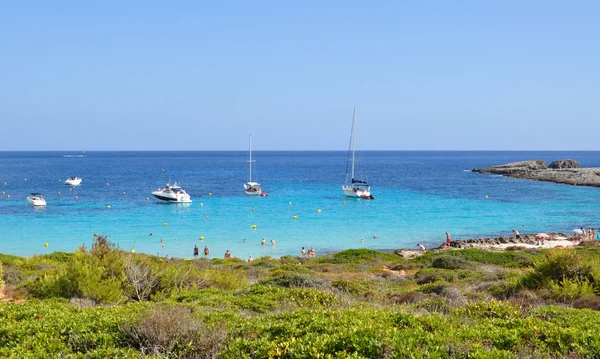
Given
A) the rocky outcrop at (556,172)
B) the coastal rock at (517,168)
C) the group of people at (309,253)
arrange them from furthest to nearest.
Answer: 1. the coastal rock at (517,168)
2. the rocky outcrop at (556,172)
3. the group of people at (309,253)

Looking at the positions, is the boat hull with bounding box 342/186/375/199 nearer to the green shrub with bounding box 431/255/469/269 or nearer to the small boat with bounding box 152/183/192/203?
the small boat with bounding box 152/183/192/203

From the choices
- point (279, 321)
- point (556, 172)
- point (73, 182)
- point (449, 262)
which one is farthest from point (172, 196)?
point (556, 172)

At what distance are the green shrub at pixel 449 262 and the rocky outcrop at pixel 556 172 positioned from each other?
67.5 metres

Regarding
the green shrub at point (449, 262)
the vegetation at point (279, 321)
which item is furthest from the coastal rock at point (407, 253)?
the vegetation at point (279, 321)

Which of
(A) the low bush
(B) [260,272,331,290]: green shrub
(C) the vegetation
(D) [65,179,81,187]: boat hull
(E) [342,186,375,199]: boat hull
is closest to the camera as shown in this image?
(C) the vegetation

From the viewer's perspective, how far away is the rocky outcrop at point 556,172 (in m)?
85.0

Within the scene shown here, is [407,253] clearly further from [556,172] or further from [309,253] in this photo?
[556,172]

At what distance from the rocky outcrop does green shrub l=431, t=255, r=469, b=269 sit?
67496mm

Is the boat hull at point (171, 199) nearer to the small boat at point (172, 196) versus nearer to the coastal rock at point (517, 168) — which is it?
the small boat at point (172, 196)

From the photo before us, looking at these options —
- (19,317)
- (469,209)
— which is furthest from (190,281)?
(469,209)

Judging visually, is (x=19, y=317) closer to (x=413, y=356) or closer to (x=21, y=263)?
(x=413, y=356)

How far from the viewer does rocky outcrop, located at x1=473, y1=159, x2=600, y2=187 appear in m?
85.0

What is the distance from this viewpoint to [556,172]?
9975 cm

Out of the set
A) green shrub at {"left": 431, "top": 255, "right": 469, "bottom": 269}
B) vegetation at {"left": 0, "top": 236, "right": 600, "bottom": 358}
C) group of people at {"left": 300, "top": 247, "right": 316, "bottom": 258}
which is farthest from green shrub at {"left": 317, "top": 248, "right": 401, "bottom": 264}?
vegetation at {"left": 0, "top": 236, "right": 600, "bottom": 358}
